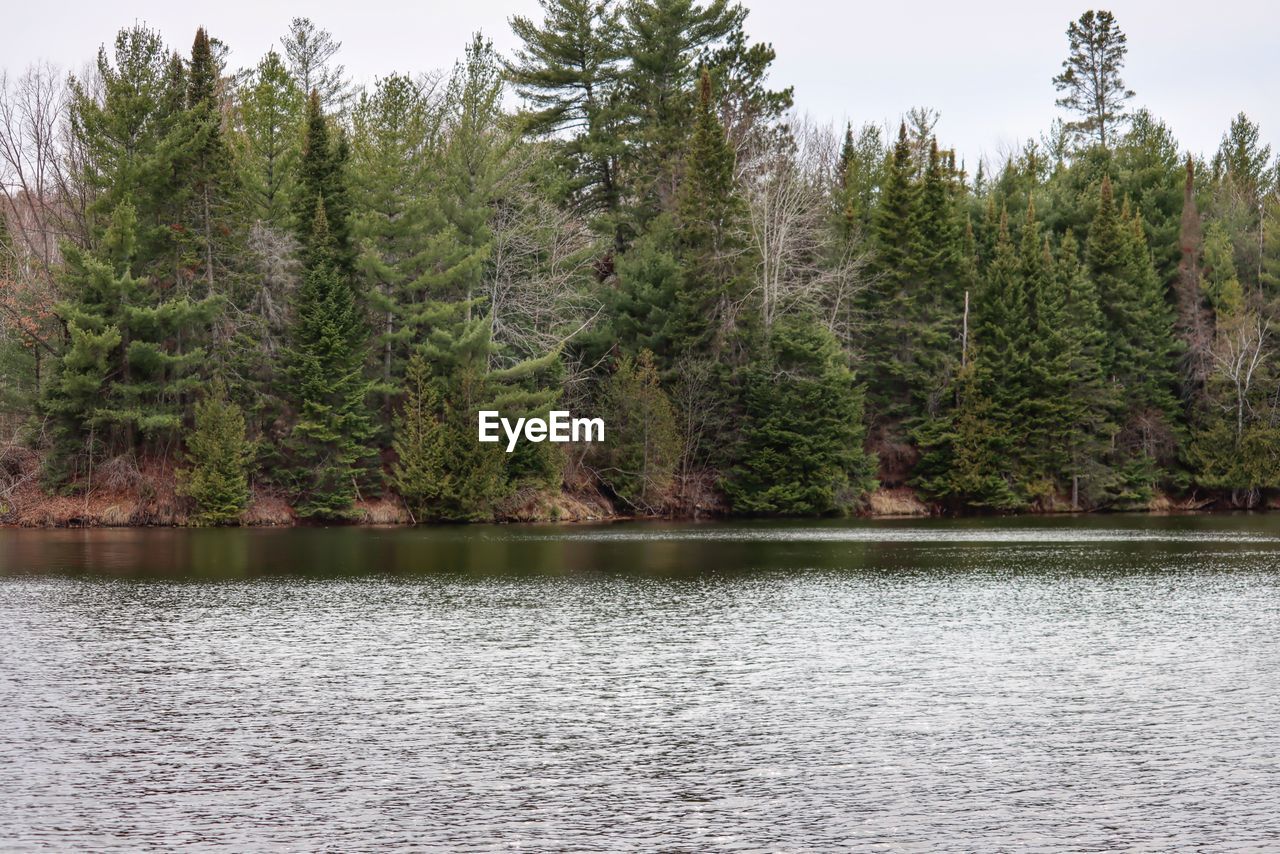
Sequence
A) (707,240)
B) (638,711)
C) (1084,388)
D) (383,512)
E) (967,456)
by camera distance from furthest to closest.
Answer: (1084,388), (967,456), (707,240), (383,512), (638,711)

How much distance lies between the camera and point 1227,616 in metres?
22.3

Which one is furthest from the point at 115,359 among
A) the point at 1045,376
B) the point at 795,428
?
the point at 1045,376

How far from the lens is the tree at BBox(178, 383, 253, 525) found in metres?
49.6

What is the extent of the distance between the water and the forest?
931 inches

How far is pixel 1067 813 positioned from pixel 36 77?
55.7 m

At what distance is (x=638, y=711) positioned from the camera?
14.7 m

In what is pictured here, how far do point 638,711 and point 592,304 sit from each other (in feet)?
157

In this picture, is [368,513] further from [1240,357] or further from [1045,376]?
[1240,357]

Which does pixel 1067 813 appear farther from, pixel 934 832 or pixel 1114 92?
pixel 1114 92

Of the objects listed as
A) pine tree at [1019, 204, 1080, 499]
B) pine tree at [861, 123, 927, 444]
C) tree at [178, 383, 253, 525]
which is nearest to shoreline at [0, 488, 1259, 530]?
tree at [178, 383, 253, 525]

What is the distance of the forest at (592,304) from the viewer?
51.3 metres

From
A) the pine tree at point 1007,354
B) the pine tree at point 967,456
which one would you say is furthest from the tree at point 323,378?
the pine tree at point 1007,354

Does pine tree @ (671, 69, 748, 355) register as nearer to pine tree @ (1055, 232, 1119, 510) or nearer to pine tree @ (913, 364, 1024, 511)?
pine tree @ (913, 364, 1024, 511)

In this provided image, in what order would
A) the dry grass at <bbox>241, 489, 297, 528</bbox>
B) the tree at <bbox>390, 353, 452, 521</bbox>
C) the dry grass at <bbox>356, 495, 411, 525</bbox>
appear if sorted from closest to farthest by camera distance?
the dry grass at <bbox>241, 489, 297, 528</bbox> → the tree at <bbox>390, 353, 452, 521</bbox> → the dry grass at <bbox>356, 495, 411, 525</bbox>
